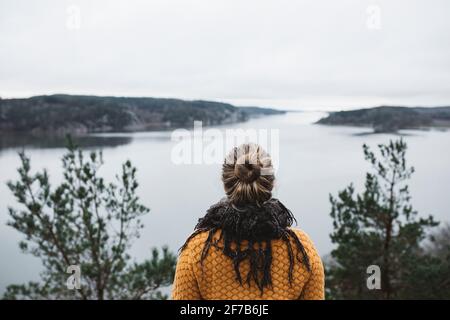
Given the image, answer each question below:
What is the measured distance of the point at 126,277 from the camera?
6938 mm

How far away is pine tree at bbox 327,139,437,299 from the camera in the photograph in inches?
305

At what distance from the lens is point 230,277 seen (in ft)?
4.39

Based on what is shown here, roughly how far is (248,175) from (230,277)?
0.35 meters

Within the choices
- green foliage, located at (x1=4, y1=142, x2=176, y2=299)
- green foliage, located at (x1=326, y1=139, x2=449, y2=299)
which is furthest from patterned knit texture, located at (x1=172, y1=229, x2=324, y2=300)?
green foliage, located at (x1=326, y1=139, x2=449, y2=299)

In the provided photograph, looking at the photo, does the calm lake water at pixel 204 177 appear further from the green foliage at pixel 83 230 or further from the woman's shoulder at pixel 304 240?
the woman's shoulder at pixel 304 240

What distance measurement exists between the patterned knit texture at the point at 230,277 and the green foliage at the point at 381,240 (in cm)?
680

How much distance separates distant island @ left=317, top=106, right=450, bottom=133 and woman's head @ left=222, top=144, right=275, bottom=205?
1813cm

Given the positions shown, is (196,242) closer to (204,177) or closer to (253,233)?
(253,233)

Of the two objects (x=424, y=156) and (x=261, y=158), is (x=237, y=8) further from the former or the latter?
(x=424, y=156)

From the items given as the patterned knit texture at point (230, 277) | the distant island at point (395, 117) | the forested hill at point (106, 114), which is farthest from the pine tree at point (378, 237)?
the forested hill at point (106, 114)

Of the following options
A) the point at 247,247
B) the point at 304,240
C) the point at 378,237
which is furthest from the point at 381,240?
the point at 247,247

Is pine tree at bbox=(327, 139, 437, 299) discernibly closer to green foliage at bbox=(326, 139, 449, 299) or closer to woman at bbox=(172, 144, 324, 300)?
green foliage at bbox=(326, 139, 449, 299)

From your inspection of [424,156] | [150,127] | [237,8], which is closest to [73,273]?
[237,8]
